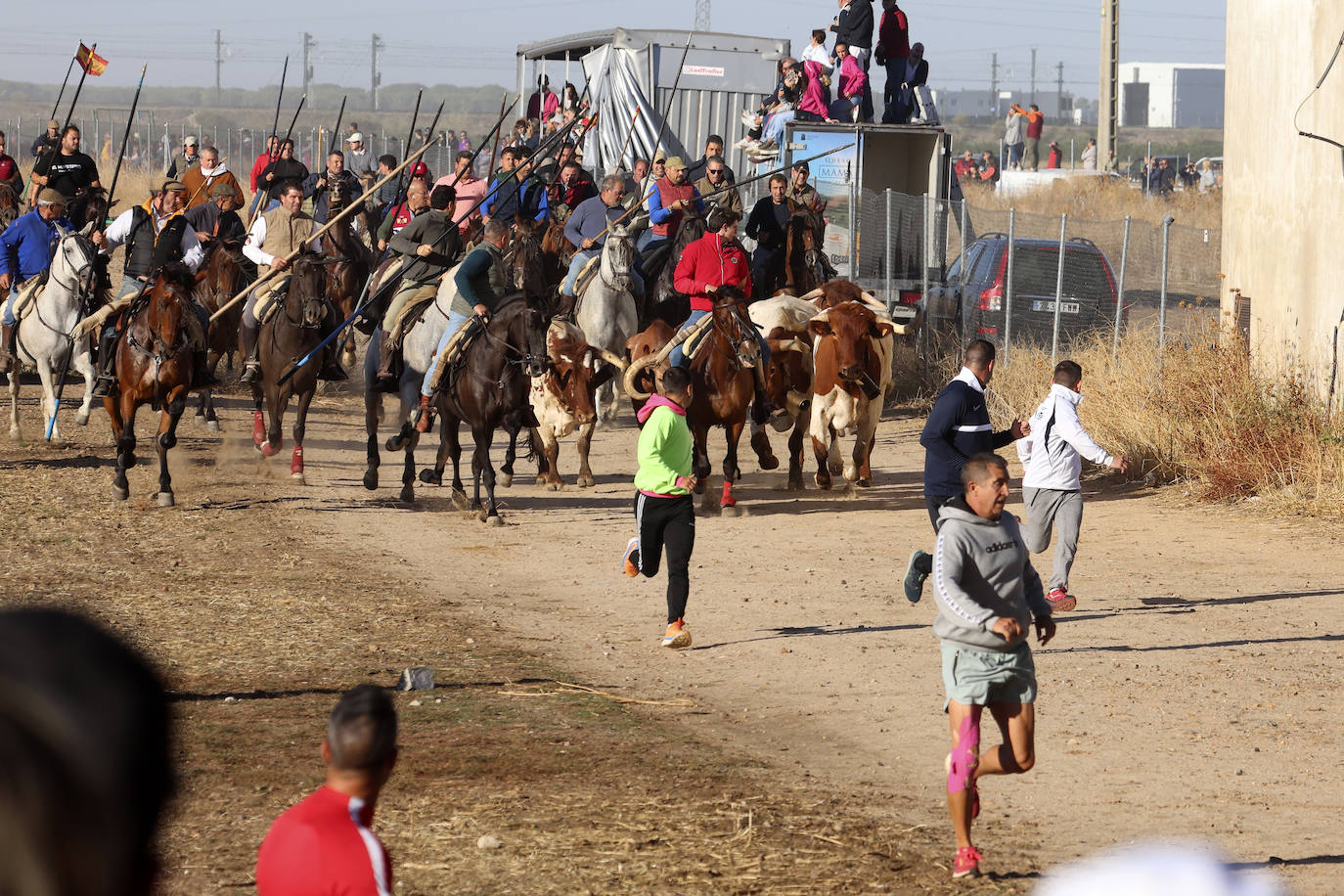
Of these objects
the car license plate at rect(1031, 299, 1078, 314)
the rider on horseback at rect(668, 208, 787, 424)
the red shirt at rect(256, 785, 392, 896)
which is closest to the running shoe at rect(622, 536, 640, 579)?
the rider on horseback at rect(668, 208, 787, 424)

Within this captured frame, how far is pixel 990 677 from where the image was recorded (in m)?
6.62

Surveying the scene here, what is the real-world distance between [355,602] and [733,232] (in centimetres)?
651

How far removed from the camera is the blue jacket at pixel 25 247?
18.5 m

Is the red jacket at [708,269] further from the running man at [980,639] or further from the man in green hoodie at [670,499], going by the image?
the running man at [980,639]

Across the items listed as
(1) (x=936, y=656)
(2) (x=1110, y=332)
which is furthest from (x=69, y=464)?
(2) (x=1110, y=332)

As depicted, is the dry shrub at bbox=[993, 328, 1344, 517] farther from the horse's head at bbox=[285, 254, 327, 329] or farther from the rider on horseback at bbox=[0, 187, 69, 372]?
the rider on horseback at bbox=[0, 187, 69, 372]

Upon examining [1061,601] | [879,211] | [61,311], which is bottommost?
[1061,601]

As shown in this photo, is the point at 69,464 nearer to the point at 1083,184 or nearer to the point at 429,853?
the point at 429,853

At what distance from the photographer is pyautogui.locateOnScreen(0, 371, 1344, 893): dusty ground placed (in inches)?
275

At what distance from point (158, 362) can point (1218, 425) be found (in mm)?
10025

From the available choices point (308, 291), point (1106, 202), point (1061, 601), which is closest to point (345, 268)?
point (308, 291)

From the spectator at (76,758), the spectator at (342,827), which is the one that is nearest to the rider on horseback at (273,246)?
the spectator at (342,827)

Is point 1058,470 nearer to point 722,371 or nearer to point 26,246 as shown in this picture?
point 722,371

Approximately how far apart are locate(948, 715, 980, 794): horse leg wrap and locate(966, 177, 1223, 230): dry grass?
1409 inches
